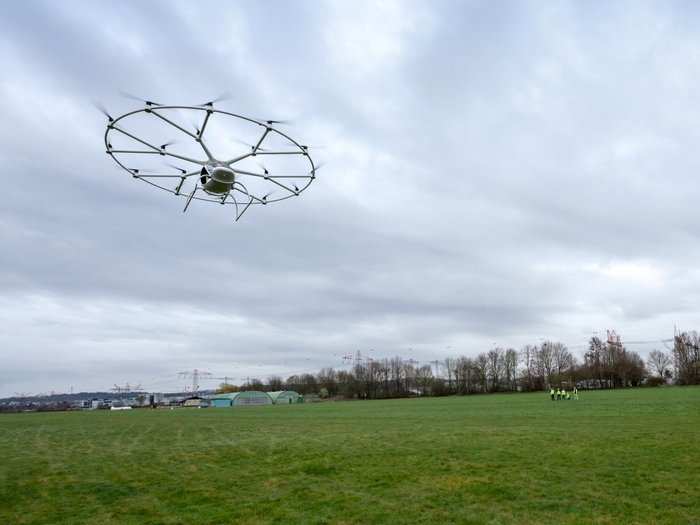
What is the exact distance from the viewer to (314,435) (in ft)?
88.5

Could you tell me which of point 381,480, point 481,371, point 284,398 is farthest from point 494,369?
point 381,480

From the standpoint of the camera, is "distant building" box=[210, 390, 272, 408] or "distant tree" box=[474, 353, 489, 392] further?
"distant tree" box=[474, 353, 489, 392]

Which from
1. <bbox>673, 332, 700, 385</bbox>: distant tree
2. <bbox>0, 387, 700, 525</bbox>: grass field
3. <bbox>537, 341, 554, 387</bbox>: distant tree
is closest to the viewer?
<bbox>0, 387, 700, 525</bbox>: grass field

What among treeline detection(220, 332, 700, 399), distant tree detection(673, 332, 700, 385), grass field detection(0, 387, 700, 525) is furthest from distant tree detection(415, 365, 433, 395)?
grass field detection(0, 387, 700, 525)

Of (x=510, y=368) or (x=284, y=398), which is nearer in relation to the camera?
(x=284, y=398)

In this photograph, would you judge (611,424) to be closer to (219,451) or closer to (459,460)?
(459,460)

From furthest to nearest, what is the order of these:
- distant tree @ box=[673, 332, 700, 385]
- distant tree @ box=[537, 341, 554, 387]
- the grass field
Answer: distant tree @ box=[537, 341, 554, 387] < distant tree @ box=[673, 332, 700, 385] < the grass field

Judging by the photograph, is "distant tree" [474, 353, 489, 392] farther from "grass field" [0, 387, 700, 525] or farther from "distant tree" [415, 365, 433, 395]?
"grass field" [0, 387, 700, 525]

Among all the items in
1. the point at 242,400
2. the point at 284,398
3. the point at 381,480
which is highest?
the point at 381,480

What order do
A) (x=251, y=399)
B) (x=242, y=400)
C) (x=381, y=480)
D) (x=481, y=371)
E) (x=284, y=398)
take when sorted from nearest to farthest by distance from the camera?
(x=381, y=480) < (x=242, y=400) < (x=251, y=399) < (x=284, y=398) < (x=481, y=371)

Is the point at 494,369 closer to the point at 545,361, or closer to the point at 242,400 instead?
the point at 545,361

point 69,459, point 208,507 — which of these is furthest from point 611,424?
point 69,459

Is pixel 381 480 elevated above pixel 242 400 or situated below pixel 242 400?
above

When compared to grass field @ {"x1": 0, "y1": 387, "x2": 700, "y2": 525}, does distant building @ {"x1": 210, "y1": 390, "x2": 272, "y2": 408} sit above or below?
below
